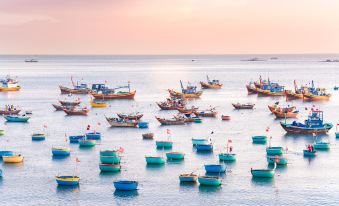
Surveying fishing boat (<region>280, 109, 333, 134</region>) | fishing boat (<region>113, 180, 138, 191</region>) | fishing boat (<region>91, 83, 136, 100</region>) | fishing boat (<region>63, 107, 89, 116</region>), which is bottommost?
fishing boat (<region>113, 180, 138, 191</region>)

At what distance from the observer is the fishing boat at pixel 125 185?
5928 centimetres

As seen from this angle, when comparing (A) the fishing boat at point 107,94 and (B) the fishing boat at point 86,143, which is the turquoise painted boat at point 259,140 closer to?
(B) the fishing boat at point 86,143

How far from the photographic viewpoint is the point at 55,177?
63031mm

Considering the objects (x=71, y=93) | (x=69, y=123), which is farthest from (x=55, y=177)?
(x=71, y=93)

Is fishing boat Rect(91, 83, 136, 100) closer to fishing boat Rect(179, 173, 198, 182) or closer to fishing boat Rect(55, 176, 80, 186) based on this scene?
fishing boat Rect(55, 176, 80, 186)

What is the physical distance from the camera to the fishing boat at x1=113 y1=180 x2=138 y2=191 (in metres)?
59.3

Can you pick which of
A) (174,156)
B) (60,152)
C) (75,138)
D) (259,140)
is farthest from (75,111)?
(174,156)

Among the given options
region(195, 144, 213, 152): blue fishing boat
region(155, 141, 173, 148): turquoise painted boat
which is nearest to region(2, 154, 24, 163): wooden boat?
region(155, 141, 173, 148): turquoise painted boat

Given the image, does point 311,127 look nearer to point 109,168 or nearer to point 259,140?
point 259,140

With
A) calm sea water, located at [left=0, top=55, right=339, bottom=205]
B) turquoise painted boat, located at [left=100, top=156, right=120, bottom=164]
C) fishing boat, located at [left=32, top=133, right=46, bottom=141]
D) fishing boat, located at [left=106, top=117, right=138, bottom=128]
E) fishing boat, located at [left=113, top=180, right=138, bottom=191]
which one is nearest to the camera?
calm sea water, located at [left=0, top=55, right=339, bottom=205]

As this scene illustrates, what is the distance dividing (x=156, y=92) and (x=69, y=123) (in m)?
74.6

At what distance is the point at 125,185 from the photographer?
5938 cm

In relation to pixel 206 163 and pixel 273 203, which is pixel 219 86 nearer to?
pixel 206 163

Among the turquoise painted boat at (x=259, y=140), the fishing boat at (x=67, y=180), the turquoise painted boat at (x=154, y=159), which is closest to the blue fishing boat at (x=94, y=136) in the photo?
the turquoise painted boat at (x=154, y=159)
